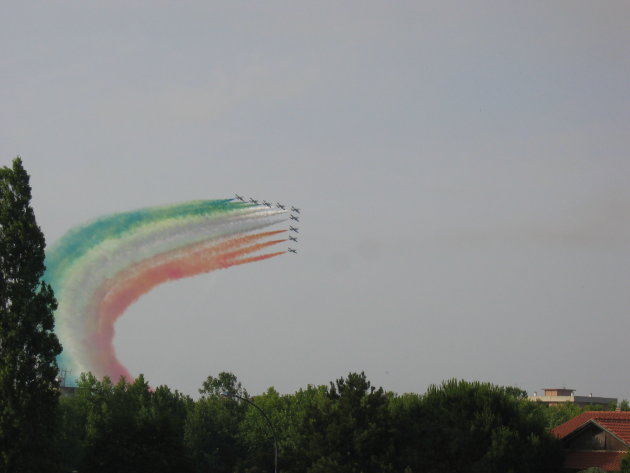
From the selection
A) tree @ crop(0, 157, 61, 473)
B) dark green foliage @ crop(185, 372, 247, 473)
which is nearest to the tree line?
tree @ crop(0, 157, 61, 473)

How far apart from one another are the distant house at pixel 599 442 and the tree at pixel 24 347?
44.6 metres

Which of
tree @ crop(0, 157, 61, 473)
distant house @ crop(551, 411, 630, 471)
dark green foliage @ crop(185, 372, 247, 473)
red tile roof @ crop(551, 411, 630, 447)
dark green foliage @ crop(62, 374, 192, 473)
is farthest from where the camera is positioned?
dark green foliage @ crop(185, 372, 247, 473)

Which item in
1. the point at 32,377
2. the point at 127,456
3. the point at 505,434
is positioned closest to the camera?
the point at 32,377

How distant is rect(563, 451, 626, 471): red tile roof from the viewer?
82625mm

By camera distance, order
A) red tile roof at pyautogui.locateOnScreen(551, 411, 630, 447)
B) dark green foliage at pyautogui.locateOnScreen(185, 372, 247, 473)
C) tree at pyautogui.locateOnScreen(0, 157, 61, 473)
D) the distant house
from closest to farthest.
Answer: tree at pyautogui.locateOnScreen(0, 157, 61, 473), the distant house, red tile roof at pyautogui.locateOnScreen(551, 411, 630, 447), dark green foliage at pyautogui.locateOnScreen(185, 372, 247, 473)

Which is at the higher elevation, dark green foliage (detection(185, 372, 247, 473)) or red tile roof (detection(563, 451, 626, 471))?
dark green foliage (detection(185, 372, 247, 473))

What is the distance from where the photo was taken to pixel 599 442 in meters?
85.9

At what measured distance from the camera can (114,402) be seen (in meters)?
116

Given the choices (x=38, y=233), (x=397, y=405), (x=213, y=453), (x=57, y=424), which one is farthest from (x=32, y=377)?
(x=213, y=453)

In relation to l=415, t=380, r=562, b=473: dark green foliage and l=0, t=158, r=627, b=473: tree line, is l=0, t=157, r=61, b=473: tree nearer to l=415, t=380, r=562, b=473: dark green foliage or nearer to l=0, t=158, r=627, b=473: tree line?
l=0, t=158, r=627, b=473: tree line

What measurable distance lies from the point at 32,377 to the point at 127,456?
101 ft

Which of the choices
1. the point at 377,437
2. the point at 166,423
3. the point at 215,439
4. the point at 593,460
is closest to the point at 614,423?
the point at 593,460

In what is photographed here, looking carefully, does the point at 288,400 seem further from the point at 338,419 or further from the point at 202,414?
the point at 338,419

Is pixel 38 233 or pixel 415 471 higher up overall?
pixel 38 233
